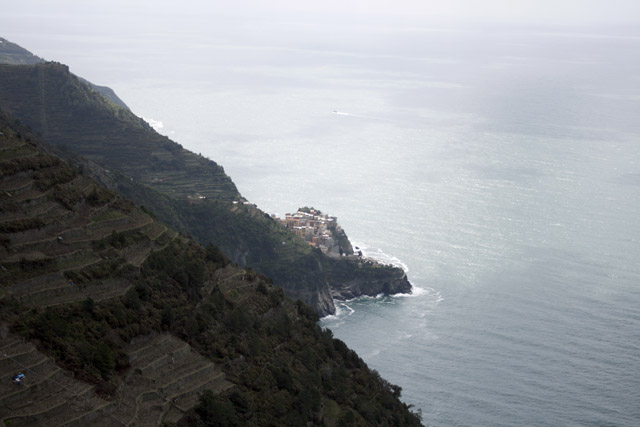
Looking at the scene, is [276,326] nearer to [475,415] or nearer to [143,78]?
[475,415]

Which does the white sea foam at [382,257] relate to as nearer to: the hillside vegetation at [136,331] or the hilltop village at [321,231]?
the hilltop village at [321,231]

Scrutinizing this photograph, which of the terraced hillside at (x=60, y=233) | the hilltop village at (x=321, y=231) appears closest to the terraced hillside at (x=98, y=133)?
the hilltop village at (x=321, y=231)

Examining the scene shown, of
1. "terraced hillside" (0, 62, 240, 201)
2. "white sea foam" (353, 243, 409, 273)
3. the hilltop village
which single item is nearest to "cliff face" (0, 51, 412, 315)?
"terraced hillside" (0, 62, 240, 201)

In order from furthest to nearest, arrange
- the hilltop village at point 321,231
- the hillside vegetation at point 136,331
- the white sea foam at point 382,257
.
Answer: the hilltop village at point 321,231
the white sea foam at point 382,257
the hillside vegetation at point 136,331

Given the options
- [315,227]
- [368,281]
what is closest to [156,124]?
[315,227]

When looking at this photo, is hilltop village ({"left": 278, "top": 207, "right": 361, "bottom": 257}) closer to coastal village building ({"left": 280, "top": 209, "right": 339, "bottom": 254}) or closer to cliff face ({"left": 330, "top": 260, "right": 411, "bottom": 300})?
coastal village building ({"left": 280, "top": 209, "right": 339, "bottom": 254})

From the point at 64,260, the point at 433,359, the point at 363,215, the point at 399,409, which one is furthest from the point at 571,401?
the point at 363,215

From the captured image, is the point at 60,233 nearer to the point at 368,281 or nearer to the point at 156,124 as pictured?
the point at 368,281
